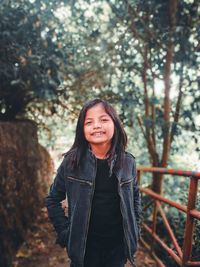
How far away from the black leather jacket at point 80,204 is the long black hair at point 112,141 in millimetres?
56

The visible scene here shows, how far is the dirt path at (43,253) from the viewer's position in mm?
2793

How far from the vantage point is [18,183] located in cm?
318

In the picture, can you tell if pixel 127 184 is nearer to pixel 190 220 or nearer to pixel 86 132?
pixel 86 132

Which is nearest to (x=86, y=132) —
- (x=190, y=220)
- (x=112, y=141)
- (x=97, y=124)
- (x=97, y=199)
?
(x=97, y=124)

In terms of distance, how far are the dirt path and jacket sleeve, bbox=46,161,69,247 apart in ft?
5.26

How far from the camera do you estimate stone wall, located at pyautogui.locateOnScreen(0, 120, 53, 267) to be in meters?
2.73

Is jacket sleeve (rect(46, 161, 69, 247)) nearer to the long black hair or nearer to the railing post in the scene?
the long black hair

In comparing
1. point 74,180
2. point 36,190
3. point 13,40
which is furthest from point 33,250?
point 13,40

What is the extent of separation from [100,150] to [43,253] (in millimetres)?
2340

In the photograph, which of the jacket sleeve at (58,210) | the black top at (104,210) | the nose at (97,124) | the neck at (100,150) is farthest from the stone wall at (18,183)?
the nose at (97,124)

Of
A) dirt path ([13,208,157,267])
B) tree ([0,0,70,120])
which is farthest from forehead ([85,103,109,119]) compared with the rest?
dirt path ([13,208,157,267])

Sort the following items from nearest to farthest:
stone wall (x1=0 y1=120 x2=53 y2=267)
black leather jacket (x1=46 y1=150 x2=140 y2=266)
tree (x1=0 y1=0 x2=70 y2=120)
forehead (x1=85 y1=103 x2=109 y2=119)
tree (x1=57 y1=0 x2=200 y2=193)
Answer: black leather jacket (x1=46 y1=150 x2=140 y2=266), forehead (x1=85 y1=103 x2=109 y2=119), stone wall (x1=0 y1=120 x2=53 y2=267), tree (x1=0 y1=0 x2=70 y2=120), tree (x1=57 y1=0 x2=200 y2=193)

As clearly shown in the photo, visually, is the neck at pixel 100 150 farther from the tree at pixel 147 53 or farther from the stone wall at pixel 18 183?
the tree at pixel 147 53

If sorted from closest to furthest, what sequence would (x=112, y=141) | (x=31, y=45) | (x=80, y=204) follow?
(x=80, y=204)
(x=112, y=141)
(x=31, y=45)
